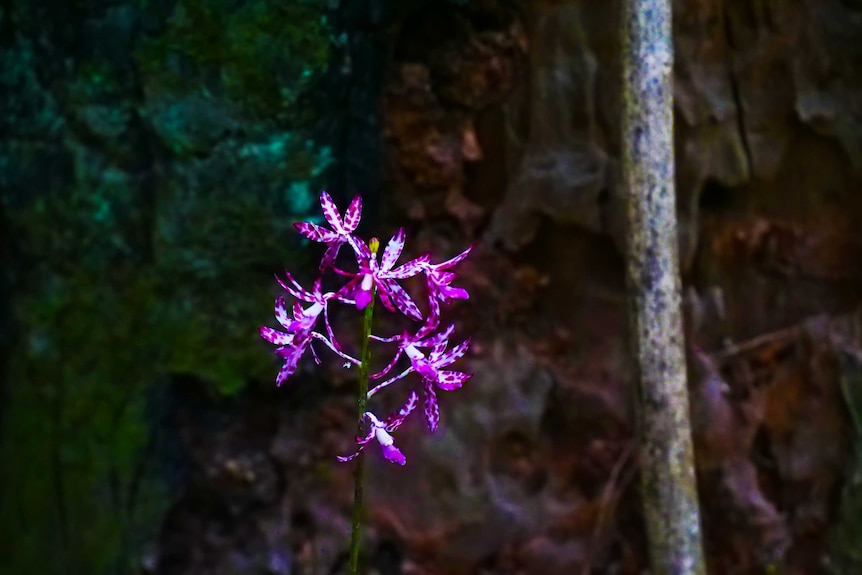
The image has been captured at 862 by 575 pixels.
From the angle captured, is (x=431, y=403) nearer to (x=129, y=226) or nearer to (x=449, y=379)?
(x=449, y=379)

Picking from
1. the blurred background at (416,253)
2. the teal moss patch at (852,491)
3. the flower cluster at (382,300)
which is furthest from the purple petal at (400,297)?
the teal moss patch at (852,491)

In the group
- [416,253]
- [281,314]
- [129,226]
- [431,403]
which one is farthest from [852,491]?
[129,226]

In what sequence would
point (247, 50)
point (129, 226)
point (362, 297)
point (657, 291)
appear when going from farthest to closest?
point (129, 226)
point (247, 50)
point (657, 291)
point (362, 297)

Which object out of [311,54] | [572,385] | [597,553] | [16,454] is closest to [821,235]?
[572,385]

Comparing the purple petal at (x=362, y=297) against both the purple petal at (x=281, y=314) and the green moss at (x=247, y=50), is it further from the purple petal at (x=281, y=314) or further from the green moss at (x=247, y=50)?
the green moss at (x=247, y=50)

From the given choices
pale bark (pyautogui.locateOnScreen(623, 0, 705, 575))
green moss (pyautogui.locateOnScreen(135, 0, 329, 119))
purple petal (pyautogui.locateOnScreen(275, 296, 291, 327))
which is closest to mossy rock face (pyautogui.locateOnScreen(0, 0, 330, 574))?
green moss (pyautogui.locateOnScreen(135, 0, 329, 119))

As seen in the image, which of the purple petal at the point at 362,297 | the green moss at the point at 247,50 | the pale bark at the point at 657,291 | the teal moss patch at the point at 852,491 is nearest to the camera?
the purple petal at the point at 362,297

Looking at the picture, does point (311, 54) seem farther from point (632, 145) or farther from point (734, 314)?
point (734, 314)
